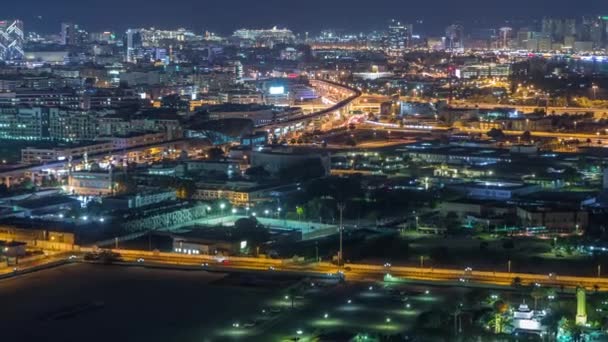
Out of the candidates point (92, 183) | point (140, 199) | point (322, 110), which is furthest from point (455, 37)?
point (140, 199)

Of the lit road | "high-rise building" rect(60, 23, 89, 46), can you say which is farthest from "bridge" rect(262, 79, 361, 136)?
"high-rise building" rect(60, 23, 89, 46)

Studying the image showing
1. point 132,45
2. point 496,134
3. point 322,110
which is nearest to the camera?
point 496,134

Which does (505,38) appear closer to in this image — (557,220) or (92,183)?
(92,183)

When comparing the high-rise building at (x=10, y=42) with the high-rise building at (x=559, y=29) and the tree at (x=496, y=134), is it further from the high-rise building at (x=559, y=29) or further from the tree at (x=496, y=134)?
the tree at (x=496, y=134)

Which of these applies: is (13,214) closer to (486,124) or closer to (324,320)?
(324,320)

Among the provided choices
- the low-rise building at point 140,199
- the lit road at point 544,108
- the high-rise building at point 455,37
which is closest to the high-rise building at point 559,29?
the high-rise building at point 455,37
